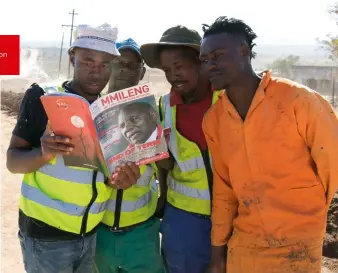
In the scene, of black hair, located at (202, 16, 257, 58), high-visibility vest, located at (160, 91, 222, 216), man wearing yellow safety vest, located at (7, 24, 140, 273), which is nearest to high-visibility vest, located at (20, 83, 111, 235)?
man wearing yellow safety vest, located at (7, 24, 140, 273)

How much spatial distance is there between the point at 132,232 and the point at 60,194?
2.28ft

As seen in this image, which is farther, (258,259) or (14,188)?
(14,188)

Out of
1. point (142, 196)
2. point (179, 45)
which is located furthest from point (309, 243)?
point (179, 45)

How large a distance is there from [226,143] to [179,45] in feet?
2.48

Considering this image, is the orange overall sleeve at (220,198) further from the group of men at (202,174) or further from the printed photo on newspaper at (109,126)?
the printed photo on newspaper at (109,126)

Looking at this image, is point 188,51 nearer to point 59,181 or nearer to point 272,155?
point 272,155

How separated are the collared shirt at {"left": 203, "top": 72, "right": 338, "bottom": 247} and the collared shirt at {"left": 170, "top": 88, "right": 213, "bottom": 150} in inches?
17.4

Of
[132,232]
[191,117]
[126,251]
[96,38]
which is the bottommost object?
[126,251]

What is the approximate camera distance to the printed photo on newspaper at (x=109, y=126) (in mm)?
2205

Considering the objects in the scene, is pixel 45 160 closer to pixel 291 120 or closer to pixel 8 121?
pixel 291 120

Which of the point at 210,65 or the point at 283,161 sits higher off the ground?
the point at 210,65

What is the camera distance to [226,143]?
2430 mm

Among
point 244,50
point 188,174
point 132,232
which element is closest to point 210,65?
point 244,50

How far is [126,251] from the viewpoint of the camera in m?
2.98
